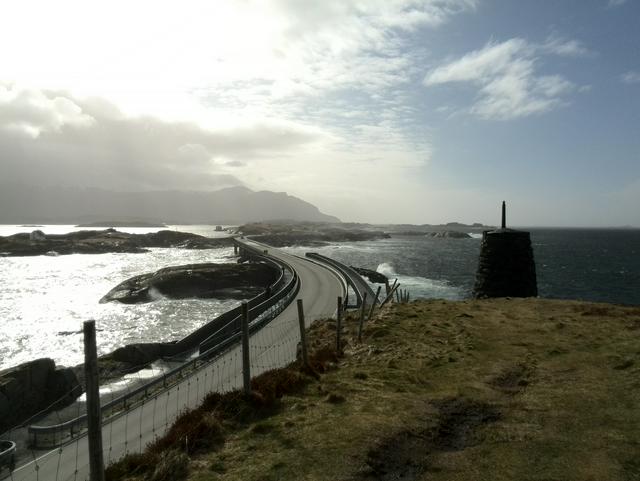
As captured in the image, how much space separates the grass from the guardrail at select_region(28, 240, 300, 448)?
9788 mm

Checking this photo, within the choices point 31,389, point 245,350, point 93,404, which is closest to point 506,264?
point 245,350

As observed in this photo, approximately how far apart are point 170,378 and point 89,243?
137717 millimetres

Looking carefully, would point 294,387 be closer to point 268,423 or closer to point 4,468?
point 268,423

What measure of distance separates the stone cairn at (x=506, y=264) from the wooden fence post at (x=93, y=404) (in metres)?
25.7

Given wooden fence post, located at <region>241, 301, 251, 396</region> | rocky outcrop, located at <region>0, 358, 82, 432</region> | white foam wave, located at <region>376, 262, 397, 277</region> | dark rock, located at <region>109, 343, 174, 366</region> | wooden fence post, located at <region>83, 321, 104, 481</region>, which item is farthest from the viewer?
white foam wave, located at <region>376, 262, 397, 277</region>

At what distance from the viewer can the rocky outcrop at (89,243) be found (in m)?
136

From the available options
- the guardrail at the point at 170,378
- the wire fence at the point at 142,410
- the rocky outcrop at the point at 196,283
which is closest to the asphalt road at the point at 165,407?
the wire fence at the point at 142,410

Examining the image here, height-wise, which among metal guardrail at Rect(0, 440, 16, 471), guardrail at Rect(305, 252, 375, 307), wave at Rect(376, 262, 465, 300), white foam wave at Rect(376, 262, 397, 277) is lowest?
wave at Rect(376, 262, 465, 300)

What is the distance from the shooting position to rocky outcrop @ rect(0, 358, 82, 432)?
73.5 ft

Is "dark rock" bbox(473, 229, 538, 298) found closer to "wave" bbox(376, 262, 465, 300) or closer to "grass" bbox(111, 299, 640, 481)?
"grass" bbox(111, 299, 640, 481)

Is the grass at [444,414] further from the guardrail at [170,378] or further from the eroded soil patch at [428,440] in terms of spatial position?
the guardrail at [170,378]

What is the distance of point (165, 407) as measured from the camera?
18312 millimetres

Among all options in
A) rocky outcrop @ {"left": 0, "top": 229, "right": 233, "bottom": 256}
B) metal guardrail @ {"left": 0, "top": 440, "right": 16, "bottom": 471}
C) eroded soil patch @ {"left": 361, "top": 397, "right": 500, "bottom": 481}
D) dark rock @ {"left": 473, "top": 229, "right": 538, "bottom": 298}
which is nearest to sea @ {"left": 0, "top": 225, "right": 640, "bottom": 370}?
metal guardrail @ {"left": 0, "top": 440, "right": 16, "bottom": 471}

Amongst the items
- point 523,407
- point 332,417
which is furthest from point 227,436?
point 523,407
